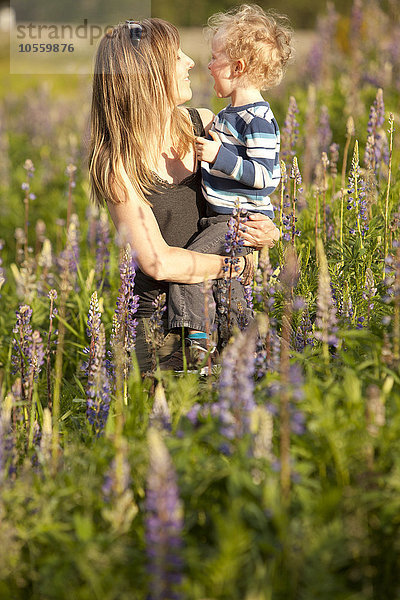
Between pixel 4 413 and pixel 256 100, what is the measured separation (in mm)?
2159

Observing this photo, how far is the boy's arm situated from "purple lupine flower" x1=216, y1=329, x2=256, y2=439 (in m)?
1.45

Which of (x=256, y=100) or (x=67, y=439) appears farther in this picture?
(x=256, y=100)

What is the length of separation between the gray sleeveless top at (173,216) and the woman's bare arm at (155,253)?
168 mm

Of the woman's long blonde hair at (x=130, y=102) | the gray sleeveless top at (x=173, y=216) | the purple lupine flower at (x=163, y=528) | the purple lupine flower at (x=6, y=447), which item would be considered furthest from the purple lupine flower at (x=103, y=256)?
the purple lupine flower at (x=163, y=528)

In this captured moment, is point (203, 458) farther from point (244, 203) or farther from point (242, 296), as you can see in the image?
point (244, 203)

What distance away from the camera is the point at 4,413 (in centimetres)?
223

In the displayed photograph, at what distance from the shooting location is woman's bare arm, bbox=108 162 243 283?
10.8ft

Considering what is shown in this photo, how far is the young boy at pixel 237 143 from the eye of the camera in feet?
10.8

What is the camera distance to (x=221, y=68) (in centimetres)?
355

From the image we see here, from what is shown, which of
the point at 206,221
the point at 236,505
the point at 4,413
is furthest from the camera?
the point at 206,221

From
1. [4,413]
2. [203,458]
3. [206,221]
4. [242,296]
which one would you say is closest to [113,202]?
[206,221]

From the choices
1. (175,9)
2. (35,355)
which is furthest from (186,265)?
(175,9)

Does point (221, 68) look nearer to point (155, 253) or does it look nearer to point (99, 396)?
point (155, 253)

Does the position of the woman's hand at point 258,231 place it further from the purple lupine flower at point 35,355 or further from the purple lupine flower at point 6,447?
the purple lupine flower at point 6,447
